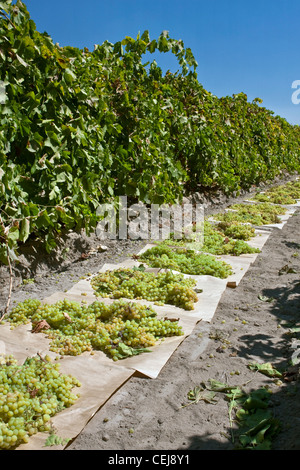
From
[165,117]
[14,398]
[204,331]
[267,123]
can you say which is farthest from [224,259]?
[267,123]

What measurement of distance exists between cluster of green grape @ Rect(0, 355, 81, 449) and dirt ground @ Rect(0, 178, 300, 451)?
0.75 feet

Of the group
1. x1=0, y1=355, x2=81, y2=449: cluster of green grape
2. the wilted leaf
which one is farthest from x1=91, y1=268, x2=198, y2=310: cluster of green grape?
x1=0, y1=355, x2=81, y2=449: cluster of green grape

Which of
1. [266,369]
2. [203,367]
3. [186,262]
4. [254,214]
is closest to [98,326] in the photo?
[203,367]

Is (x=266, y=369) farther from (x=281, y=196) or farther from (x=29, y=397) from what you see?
(x=281, y=196)

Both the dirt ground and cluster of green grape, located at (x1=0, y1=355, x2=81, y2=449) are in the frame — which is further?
the dirt ground

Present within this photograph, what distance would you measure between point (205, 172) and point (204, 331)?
6.09m

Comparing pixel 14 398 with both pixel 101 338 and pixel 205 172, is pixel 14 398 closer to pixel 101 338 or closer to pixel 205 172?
pixel 101 338

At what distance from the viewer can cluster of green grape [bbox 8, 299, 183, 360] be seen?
312 centimetres

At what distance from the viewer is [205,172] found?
360 inches

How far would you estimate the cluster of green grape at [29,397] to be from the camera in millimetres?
2148

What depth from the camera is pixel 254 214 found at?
8.16 metres

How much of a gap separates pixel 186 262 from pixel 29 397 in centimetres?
299

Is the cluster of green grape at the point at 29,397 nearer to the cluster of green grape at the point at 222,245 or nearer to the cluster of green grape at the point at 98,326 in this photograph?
the cluster of green grape at the point at 98,326

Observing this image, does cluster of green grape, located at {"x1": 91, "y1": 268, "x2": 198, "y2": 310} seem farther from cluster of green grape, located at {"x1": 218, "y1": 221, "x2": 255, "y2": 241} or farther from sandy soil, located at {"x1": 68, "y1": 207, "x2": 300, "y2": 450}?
cluster of green grape, located at {"x1": 218, "y1": 221, "x2": 255, "y2": 241}
